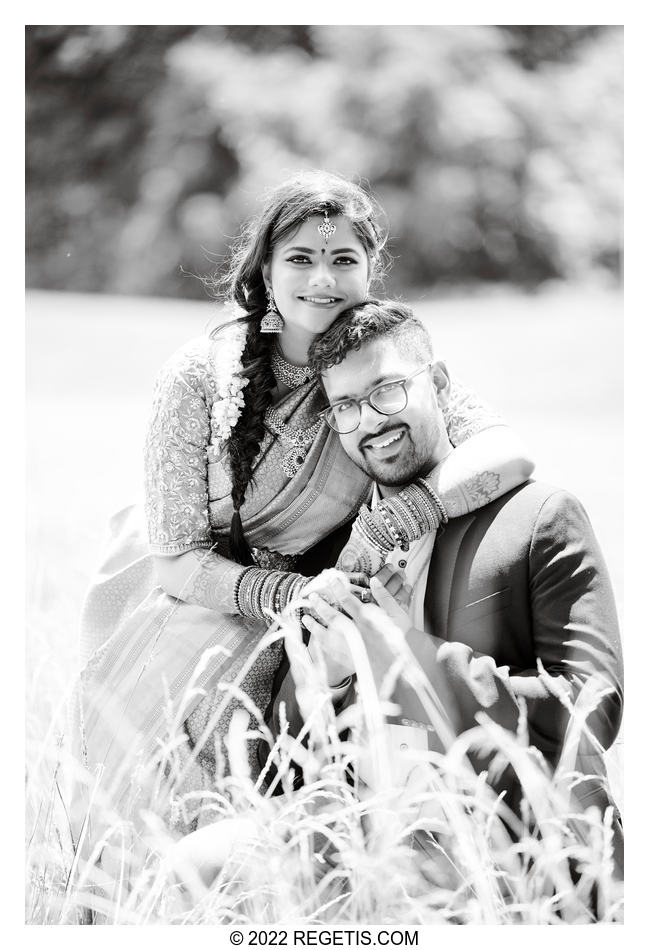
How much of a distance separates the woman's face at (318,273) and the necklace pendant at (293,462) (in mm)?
409

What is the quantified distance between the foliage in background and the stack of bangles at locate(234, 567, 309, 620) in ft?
5.29

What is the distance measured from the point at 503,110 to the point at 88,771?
13.3 feet

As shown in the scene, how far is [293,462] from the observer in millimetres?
3330

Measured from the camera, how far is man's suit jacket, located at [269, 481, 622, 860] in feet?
8.52

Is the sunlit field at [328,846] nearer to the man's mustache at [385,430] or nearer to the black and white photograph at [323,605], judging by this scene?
the black and white photograph at [323,605]

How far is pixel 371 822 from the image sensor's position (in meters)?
2.71

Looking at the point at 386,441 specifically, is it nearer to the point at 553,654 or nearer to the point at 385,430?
the point at 385,430

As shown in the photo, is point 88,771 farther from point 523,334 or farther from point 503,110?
point 523,334

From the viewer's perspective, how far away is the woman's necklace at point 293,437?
3.33 m

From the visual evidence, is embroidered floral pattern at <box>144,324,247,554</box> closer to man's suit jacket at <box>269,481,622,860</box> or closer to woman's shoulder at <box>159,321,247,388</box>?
woman's shoulder at <box>159,321,247,388</box>

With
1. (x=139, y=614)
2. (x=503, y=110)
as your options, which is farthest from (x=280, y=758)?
(x=503, y=110)

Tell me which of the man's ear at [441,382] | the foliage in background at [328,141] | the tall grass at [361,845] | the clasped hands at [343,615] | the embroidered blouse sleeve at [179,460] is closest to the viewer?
the tall grass at [361,845]

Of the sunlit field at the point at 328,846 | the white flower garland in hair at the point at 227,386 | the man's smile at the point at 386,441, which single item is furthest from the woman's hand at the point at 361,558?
the white flower garland in hair at the point at 227,386
